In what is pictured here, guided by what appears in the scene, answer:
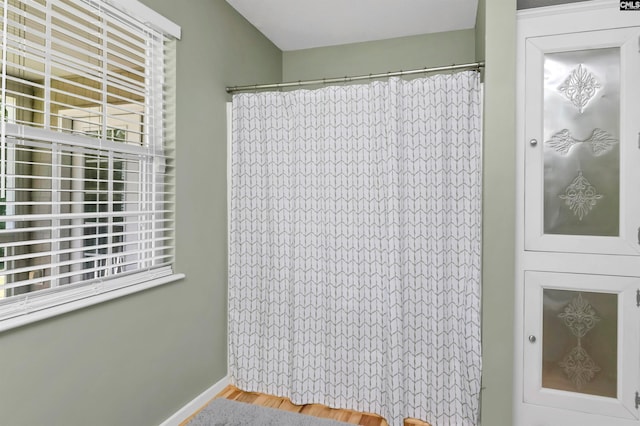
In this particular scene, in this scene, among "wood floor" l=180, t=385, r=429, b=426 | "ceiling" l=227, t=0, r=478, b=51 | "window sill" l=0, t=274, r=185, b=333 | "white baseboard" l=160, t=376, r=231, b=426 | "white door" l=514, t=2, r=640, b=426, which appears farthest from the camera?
"ceiling" l=227, t=0, r=478, b=51

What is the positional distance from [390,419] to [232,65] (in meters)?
2.44

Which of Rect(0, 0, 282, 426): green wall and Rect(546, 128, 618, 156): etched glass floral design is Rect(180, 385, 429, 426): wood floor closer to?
Rect(0, 0, 282, 426): green wall

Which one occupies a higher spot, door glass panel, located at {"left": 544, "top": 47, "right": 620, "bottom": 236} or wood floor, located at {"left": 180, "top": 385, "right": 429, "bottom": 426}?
door glass panel, located at {"left": 544, "top": 47, "right": 620, "bottom": 236}

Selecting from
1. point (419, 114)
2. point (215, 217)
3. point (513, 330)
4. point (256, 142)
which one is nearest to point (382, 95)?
point (419, 114)

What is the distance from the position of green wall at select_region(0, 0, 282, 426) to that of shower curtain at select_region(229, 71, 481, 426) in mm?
150

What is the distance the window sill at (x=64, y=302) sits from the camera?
1358 mm

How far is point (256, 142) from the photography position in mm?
2463

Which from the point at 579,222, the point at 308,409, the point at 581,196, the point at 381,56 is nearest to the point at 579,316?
the point at 579,222

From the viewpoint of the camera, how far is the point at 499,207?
200 cm

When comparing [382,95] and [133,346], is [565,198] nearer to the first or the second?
[382,95]

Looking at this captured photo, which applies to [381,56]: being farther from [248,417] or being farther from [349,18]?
[248,417]

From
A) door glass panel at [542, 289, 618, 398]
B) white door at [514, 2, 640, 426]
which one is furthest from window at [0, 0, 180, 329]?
door glass panel at [542, 289, 618, 398]

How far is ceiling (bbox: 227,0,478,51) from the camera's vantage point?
257 centimetres

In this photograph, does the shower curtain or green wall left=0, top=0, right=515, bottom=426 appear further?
the shower curtain
